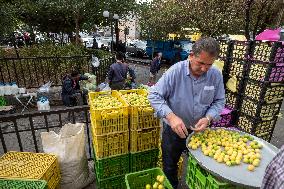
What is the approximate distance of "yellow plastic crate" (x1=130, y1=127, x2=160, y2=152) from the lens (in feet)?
11.9

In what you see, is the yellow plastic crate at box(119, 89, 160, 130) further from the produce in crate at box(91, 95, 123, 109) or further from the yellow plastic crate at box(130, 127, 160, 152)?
the produce in crate at box(91, 95, 123, 109)

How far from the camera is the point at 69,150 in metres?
3.82

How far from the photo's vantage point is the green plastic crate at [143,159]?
380cm

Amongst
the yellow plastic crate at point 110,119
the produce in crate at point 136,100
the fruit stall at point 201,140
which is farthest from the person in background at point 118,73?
the yellow plastic crate at point 110,119

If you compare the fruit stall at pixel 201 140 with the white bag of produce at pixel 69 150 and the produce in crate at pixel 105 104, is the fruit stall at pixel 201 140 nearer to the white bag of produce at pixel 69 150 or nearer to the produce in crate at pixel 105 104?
the produce in crate at pixel 105 104

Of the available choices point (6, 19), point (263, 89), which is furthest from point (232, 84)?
point (6, 19)

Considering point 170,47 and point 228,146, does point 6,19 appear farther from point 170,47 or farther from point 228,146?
point 170,47

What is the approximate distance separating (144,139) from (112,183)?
876mm

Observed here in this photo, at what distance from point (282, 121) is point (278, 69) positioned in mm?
4380

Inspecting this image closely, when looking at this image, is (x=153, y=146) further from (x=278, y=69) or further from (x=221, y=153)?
(x=278, y=69)

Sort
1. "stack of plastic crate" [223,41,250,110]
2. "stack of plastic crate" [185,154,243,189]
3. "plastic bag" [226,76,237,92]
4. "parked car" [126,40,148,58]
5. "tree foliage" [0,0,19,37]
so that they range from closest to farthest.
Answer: "stack of plastic crate" [185,154,243,189], "stack of plastic crate" [223,41,250,110], "plastic bag" [226,76,237,92], "tree foliage" [0,0,19,37], "parked car" [126,40,148,58]

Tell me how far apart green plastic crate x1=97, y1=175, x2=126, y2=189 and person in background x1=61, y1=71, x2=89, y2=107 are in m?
5.66

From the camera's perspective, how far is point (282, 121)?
829 cm

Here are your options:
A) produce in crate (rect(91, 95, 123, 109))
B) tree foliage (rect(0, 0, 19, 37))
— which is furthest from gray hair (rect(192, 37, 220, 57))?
tree foliage (rect(0, 0, 19, 37))
